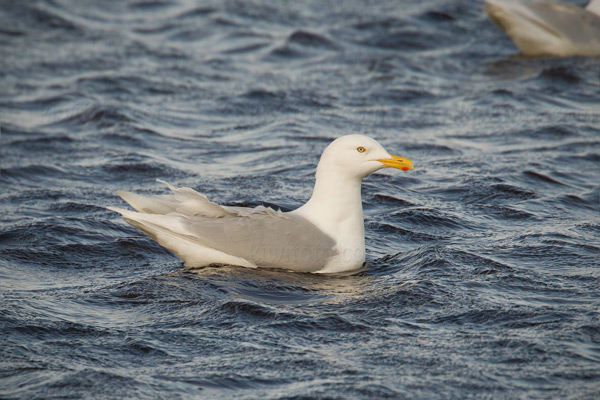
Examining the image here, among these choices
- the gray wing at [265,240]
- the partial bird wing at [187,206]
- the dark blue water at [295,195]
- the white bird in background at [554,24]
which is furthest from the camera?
the white bird in background at [554,24]

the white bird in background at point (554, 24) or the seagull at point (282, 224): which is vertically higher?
the white bird in background at point (554, 24)

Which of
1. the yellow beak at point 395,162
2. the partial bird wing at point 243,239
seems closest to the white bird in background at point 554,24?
the yellow beak at point 395,162

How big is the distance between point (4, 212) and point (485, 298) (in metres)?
4.86

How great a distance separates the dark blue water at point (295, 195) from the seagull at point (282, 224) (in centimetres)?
16

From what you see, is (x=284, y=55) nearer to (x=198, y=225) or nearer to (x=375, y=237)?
(x=375, y=237)

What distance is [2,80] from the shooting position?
13562 mm

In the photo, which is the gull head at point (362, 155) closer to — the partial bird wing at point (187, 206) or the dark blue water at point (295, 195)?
the partial bird wing at point (187, 206)

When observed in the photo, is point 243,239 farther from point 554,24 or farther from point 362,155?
point 554,24

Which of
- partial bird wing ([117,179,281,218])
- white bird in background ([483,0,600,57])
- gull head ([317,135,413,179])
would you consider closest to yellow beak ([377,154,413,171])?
gull head ([317,135,413,179])

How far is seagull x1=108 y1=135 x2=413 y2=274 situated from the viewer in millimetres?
6832

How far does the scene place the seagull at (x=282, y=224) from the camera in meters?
6.83

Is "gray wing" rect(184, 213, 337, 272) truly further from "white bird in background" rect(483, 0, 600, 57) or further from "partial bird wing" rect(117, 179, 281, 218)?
"white bird in background" rect(483, 0, 600, 57)

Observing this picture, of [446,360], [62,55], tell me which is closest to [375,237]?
[446,360]

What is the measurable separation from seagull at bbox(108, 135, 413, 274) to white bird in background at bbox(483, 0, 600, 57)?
25.7ft
